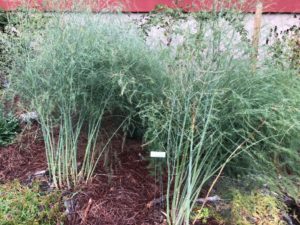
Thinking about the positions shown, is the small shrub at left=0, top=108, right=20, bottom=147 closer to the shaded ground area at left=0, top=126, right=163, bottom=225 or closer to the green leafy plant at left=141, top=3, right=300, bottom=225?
the shaded ground area at left=0, top=126, right=163, bottom=225

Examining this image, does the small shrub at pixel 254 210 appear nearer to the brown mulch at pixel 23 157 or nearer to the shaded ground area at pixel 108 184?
the shaded ground area at pixel 108 184

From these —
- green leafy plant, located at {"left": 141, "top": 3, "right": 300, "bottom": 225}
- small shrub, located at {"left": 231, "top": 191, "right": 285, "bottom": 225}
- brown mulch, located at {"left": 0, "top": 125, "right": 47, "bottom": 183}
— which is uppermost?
green leafy plant, located at {"left": 141, "top": 3, "right": 300, "bottom": 225}

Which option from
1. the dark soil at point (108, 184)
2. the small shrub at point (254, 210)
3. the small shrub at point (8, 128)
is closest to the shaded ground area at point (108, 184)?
the dark soil at point (108, 184)

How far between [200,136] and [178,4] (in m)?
4.02

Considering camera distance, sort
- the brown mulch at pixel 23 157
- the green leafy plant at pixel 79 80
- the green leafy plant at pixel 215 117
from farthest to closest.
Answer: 1. the brown mulch at pixel 23 157
2. the green leafy plant at pixel 79 80
3. the green leafy plant at pixel 215 117

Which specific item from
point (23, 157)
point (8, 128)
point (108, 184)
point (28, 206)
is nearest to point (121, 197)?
point (108, 184)

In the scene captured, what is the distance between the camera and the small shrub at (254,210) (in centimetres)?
291

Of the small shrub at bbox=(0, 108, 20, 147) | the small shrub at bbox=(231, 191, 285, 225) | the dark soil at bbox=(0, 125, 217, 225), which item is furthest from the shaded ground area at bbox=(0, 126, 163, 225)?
the small shrub at bbox=(231, 191, 285, 225)

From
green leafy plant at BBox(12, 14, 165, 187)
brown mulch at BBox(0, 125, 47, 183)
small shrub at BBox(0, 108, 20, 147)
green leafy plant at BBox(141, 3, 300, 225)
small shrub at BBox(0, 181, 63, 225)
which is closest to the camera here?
green leafy plant at BBox(141, 3, 300, 225)

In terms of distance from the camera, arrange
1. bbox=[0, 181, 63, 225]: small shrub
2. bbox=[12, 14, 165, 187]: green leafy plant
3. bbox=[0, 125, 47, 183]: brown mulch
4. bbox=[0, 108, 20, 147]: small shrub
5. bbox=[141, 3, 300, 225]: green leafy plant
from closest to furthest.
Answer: bbox=[141, 3, 300, 225]: green leafy plant < bbox=[0, 181, 63, 225]: small shrub < bbox=[12, 14, 165, 187]: green leafy plant < bbox=[0, 125, 47, 183]: brown mulch < bbox=[0, 108, 20, 147]: small shrub

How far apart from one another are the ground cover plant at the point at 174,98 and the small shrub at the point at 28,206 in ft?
0.60

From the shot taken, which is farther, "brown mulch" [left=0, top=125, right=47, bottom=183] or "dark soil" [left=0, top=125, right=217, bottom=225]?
"brown mulch" [left=0, top=125, right=47, bottom=183]

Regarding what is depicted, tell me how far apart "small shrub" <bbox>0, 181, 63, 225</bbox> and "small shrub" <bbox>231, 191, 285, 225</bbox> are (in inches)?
50.5

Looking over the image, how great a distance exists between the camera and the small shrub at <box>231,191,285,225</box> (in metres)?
2.91
